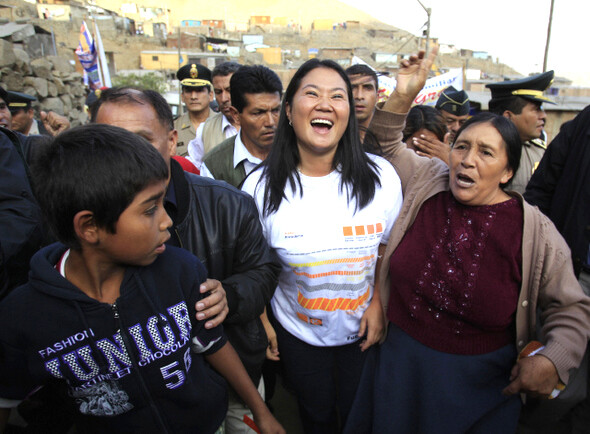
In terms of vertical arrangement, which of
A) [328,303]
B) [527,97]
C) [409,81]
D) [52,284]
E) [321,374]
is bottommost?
[321,374]

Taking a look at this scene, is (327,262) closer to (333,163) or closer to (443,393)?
(333,163)

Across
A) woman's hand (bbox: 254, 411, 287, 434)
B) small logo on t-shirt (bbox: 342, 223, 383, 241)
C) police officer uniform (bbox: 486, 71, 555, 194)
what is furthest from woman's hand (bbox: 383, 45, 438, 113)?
woman's hand (bbox: 254, 411, 287, 434)

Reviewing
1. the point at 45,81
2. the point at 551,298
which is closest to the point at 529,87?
the point at 551,298

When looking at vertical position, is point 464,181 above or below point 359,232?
above

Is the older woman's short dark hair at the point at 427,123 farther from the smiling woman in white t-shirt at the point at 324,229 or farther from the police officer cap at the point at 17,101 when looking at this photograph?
the police officer cap at the point at 17,101

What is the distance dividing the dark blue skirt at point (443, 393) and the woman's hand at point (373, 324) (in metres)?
0.11

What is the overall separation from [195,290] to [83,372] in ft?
1.37

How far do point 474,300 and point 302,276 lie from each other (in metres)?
0.78

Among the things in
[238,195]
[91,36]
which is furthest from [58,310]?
[91,36]

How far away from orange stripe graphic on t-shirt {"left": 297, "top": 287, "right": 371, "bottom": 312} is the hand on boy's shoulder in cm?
57

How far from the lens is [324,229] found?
185 centimetres

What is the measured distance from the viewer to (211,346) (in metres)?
1.43

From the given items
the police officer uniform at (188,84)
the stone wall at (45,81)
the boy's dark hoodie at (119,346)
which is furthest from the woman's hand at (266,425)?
the stone wall at (45,81)

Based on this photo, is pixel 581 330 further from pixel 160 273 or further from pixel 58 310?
pixel 58 310
